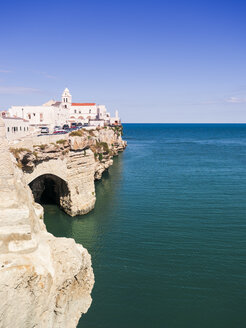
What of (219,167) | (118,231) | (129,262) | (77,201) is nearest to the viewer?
(129,262)

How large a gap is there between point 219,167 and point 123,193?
27.1m

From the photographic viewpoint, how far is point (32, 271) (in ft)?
33.6

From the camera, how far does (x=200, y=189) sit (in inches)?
1581

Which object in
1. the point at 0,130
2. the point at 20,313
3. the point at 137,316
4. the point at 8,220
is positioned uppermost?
the point at 0,130

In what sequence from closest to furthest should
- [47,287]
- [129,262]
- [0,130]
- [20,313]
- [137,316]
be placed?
[20,313]
[47,287]
[0,130]
[137,316]
[129,262]

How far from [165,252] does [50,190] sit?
709 inches

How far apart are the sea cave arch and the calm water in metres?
1.70

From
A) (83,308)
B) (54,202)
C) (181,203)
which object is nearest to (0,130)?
(83,308)

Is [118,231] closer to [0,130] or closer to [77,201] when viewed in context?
[77,201]

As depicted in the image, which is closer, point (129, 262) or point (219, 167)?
point (129, 262)

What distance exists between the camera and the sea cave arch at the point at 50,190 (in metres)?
30.5

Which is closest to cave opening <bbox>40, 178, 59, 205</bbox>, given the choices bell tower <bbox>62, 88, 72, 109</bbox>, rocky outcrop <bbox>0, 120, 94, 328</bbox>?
rocky outcrop <bbox>0, 120, 94, 328</bbox>

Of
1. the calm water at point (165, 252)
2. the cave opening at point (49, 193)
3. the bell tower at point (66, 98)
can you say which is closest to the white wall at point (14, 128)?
the cave opening at point (49, 193)

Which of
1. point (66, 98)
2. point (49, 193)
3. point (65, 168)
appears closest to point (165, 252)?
point (65, 168)
